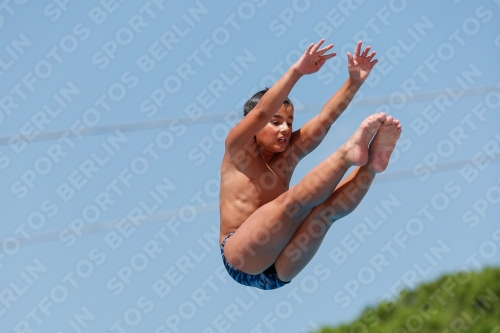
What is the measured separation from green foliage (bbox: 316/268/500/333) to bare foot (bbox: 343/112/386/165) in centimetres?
1201

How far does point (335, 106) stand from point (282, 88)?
59 cm

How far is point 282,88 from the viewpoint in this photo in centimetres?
623

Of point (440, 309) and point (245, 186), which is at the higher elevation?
point (245, 186)

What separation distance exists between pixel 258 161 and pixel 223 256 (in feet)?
2.38

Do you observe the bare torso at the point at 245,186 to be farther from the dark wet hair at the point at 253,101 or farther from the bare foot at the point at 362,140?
the bare foot at the point at 362,140

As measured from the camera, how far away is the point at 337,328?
20016mm

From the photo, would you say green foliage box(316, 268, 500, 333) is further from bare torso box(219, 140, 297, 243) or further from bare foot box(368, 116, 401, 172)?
bare foot box(368, 116, 401, 172)

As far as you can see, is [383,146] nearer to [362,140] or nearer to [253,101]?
[362,140]

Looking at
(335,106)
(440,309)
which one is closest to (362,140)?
(335,106)

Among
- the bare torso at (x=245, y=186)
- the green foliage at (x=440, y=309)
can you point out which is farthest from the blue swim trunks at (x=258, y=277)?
the green foliage at (x=440, y=309)

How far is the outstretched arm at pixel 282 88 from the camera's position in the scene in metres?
6.20

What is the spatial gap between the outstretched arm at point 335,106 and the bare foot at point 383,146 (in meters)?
0.77

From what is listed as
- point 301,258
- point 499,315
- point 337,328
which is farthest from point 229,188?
point 337,328

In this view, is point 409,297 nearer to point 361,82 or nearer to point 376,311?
point 376,311
